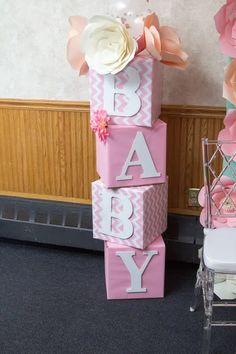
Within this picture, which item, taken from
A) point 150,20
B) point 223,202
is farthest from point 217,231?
point 150,20

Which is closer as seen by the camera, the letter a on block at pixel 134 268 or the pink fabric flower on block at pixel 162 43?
the pink fabric flower on block at pixel 162 43

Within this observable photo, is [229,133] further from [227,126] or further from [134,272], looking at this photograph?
[134,272]

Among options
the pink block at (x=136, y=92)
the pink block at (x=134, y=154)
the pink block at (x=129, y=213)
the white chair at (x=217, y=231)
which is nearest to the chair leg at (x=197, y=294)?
the white chair at (x=217, y=231)

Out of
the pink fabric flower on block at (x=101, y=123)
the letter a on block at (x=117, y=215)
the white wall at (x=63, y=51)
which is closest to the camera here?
the pink fabric flower on block at (x=101, y=123)

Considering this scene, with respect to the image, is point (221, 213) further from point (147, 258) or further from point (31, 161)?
point (31, 161)

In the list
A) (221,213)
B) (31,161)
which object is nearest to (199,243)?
(221,213)

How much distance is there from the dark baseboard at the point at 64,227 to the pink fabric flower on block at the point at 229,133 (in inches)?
24.1

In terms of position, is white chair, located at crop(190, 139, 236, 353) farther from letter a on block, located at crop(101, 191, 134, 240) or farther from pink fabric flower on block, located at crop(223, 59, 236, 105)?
letter a on block, located at crop(101, 191, 134, 240)

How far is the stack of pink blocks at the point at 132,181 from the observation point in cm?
199

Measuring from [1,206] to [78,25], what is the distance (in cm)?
126

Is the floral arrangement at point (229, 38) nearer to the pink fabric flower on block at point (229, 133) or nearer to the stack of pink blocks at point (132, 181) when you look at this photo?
the pink fabric flower on block at point (229, 133)

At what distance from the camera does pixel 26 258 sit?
2.65m

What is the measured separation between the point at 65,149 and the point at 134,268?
0.82m

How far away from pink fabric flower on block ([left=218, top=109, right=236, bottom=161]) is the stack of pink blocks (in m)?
0.27
